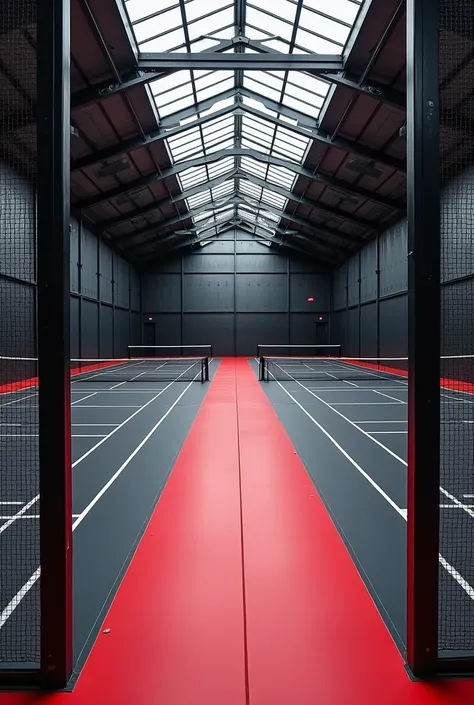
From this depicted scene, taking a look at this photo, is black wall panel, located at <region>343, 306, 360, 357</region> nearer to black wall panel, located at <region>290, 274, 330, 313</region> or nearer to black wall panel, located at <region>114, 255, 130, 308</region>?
black wall panel, located at <region>290, 274, 330, 313</region>

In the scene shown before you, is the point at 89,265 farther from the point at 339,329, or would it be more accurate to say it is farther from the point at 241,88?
the point at 339,329

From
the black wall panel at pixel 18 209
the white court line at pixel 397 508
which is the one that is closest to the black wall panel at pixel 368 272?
the white court line at pixel 397 508

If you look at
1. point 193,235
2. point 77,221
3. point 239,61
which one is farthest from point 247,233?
point 239,61

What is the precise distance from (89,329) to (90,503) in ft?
60.8

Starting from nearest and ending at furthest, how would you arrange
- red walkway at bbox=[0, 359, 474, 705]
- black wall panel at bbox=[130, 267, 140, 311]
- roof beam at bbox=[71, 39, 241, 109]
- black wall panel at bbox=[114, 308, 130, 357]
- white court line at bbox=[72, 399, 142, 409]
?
red walkway at bbox=[0, 359, 474, 705] < white court line at bbox=[72, 399, 142, 409] < roof beam at bbox=[71, 39, 241, 109] < black wall panel at bbox=[114, 308, 130, 357] < black wall panel at bbox=[130, 267, 140, 311]

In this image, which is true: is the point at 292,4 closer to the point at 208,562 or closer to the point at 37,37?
the point at 37,37

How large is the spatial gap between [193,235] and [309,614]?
29553 mm

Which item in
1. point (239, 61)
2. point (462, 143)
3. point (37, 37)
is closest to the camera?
point (37, 37)

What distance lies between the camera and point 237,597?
269 centimetres

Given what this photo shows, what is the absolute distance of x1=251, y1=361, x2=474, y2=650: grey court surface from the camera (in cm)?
275

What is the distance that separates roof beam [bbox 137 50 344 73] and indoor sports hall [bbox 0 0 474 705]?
0.06 meters

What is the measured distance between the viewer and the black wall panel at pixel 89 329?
2084cm

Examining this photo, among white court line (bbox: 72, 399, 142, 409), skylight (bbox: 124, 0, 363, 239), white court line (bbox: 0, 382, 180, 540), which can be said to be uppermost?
skylight (bbox: 124, 0, 363, 239)

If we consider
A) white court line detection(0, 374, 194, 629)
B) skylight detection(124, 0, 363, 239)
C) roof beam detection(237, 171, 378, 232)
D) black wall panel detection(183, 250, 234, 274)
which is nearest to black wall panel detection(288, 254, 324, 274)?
black wall panel detection(183, 250, 234, 274)
